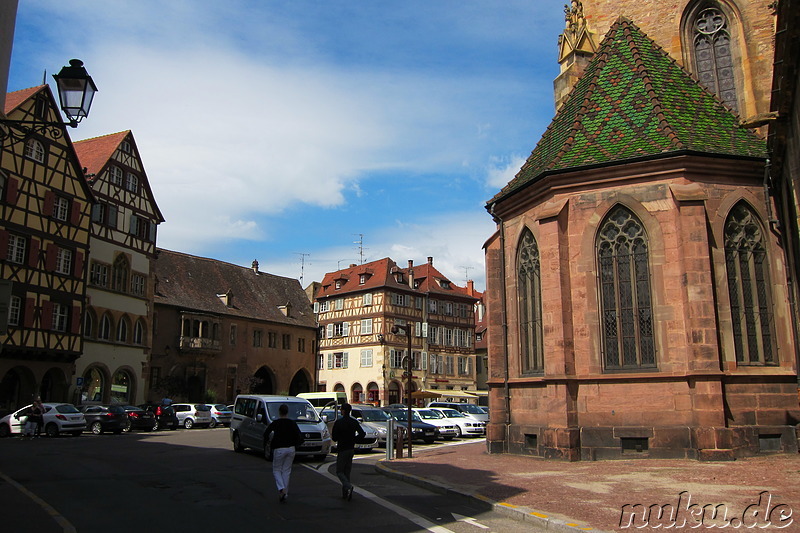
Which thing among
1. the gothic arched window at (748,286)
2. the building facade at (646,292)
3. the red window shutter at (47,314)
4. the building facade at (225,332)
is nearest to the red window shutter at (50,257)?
the red window shutter at (47,314)

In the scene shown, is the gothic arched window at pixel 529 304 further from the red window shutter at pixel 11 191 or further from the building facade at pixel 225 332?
the building facade at pixel 225 332

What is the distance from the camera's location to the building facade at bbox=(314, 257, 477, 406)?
56.4 metres

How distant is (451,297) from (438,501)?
51422mm

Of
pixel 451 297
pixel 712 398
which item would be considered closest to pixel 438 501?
pixel 712 398

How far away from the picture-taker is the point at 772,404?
53.4 feet

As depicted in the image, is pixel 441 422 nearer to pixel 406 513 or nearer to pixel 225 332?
pixel 406 513

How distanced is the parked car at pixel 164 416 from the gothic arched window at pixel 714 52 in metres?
27.5

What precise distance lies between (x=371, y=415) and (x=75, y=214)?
20553 mm

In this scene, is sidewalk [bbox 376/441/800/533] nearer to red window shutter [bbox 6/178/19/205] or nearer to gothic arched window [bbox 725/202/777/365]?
gothic arched window [bbox 725/202/777/365]

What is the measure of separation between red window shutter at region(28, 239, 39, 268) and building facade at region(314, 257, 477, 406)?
28.3m

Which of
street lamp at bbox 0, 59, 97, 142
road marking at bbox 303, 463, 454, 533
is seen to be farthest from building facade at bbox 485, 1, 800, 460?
street lamp at bbox 0, 59, 97, 142

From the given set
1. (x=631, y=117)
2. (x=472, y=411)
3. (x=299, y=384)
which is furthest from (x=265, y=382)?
(x=631, y=117)

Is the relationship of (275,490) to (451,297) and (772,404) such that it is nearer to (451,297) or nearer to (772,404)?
(772,404)

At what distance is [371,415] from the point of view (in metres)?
25.8
